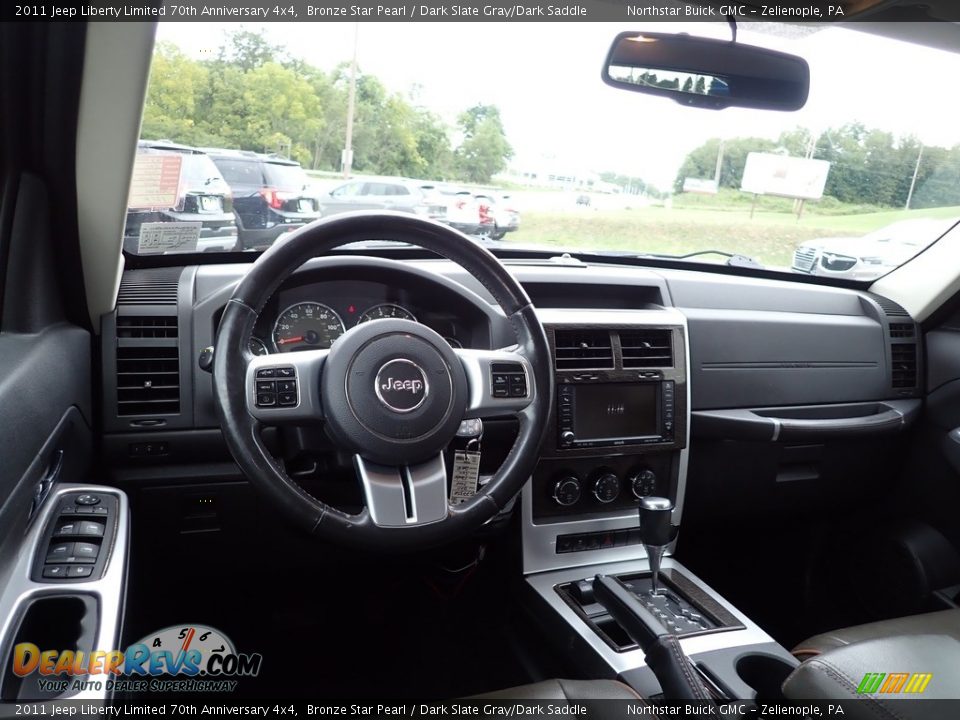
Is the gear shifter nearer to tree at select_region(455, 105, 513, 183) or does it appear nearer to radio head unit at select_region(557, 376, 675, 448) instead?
radio head unit at select_region(557, 376, 675, 448)

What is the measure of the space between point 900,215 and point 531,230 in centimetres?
175

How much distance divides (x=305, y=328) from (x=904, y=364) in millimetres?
2616

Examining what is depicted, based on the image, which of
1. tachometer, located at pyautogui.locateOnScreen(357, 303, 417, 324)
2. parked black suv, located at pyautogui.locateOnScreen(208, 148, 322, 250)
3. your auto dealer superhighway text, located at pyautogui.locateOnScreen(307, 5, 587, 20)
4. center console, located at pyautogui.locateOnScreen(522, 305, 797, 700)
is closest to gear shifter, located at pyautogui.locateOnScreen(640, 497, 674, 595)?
center console, located at pyautogui.locateOnScreen(522, 305, 797, 700)

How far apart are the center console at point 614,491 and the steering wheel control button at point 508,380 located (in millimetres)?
609

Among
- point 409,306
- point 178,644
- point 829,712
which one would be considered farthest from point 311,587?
point 829,712

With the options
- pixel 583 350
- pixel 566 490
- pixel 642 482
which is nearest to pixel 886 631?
pixel 642 482

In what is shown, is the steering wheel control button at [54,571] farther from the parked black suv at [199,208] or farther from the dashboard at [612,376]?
the parked black suv at [199,208]

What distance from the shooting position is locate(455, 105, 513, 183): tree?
8.41ft

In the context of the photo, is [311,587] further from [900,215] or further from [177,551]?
[900,215]

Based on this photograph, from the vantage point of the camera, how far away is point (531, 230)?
2785 millimetres

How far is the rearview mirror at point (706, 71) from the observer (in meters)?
2.18

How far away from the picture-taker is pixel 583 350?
245 centimetres

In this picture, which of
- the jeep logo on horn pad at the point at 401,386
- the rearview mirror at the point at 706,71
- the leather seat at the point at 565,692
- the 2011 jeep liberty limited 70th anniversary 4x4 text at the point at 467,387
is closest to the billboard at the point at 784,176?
the 2011 jeep liberty limited 70th anniversary 4x4 text at the point at 467,387

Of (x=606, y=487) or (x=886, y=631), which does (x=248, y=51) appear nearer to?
(x=606, y=487)
